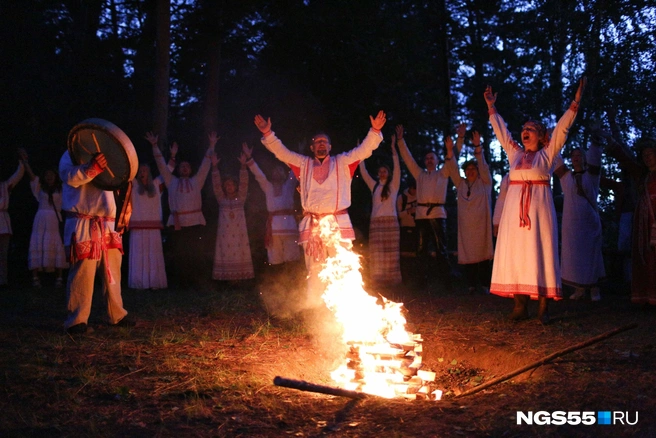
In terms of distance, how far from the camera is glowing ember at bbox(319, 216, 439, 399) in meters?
5.11

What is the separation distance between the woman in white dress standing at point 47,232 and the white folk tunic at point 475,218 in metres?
7.17

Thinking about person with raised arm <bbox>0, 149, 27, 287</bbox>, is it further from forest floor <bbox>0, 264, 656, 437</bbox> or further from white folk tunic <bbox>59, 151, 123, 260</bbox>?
white folk tunic <bbox>59, 151, 123, 260</bbox>

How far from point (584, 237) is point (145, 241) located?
7105mm

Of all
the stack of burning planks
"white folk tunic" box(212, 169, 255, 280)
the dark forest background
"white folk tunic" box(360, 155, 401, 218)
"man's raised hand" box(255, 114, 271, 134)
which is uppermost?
the dark forest background

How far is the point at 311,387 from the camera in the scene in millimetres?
4230

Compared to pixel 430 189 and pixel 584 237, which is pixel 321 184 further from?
pixel 584 237

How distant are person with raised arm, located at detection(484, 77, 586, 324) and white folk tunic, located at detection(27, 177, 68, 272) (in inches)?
321

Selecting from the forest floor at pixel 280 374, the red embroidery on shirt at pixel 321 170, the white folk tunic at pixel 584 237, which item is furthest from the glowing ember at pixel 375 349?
the white folk tunic at pixel 584 237

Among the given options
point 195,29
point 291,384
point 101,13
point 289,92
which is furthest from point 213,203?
point 291,384

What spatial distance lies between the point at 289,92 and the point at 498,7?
14.2 metres

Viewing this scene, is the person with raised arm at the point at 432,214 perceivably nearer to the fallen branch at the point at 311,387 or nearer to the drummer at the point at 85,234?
the drummer at the point at 85,234

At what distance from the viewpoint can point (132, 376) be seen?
4863 mm

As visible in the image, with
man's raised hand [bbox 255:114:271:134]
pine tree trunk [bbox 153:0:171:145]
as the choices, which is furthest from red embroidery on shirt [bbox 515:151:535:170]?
pine tree trunk [bbox 153:0:171:145]

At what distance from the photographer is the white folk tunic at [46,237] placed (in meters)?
11.1
